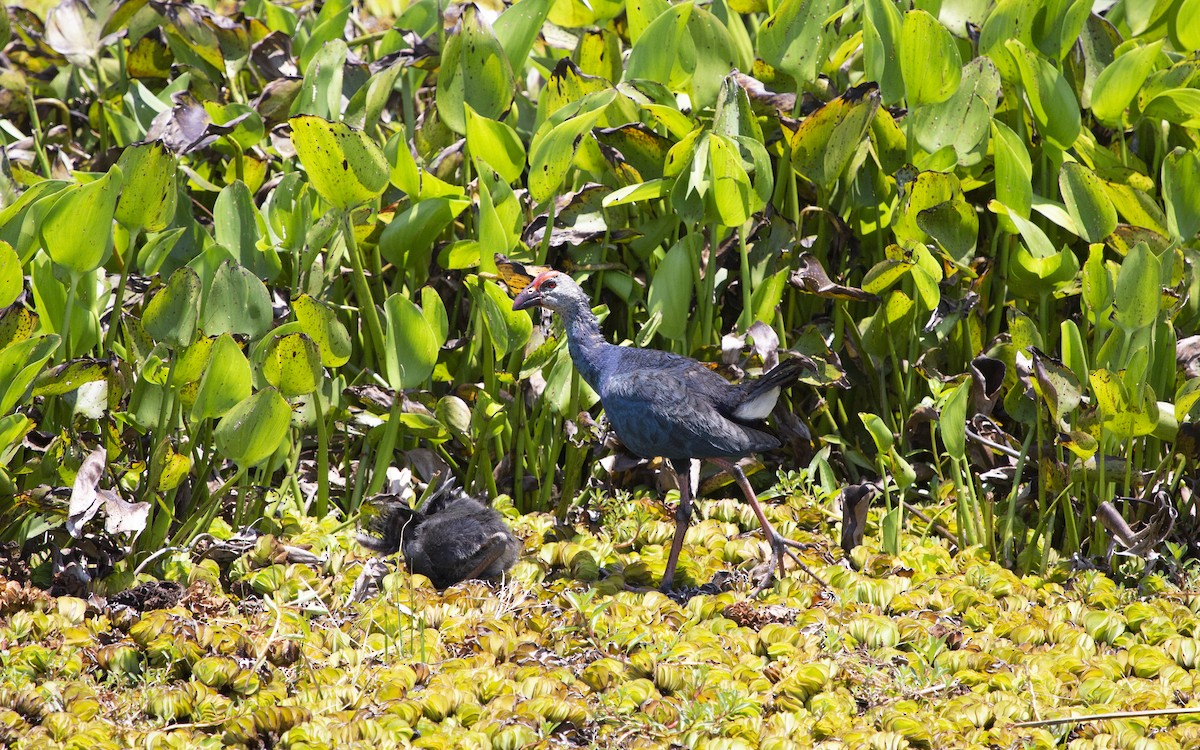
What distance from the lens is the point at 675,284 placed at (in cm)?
421

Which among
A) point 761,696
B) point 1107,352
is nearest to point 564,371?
point 761,696

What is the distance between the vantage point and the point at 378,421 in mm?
4227

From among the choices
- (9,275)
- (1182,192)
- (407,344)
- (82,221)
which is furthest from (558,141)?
(1182,192)

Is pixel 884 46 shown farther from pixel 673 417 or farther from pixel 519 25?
pixel 673 417

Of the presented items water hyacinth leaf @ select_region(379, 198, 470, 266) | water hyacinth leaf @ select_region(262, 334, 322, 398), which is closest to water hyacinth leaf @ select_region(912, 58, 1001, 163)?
water hyacinth leaf @ select_region(379, 198, 470, 266)

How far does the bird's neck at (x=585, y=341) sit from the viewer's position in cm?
400

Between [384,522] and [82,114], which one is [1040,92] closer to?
[384,522]

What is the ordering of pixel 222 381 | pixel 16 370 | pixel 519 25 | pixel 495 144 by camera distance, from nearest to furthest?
pixel 16 370 < pixel 222 381 < pixel 495 144 < pixel 519 25

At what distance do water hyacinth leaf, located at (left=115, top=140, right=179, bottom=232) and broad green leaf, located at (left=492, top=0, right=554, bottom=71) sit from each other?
1.35m

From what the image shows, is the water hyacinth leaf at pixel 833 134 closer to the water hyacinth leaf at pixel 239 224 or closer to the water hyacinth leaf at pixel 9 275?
the water hyacinth leaf at pixel 239 224

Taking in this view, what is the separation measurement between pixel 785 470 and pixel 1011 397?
1.04m

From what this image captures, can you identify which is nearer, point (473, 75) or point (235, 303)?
point (235, 303)

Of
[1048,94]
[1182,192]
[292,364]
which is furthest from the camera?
[1048,94]

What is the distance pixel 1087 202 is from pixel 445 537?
2.40 metres
